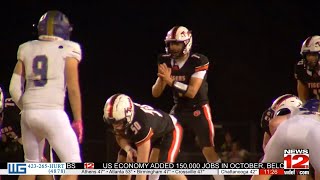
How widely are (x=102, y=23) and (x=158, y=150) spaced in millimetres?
4465

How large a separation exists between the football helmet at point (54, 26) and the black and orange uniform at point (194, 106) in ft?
6.14

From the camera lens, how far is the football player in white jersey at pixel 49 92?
555 cm

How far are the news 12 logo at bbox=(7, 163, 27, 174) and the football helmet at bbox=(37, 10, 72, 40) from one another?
3.47 ft

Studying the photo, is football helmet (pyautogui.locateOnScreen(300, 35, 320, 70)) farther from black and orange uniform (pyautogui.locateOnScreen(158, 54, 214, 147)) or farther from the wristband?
the wristband

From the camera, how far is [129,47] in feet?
35.4

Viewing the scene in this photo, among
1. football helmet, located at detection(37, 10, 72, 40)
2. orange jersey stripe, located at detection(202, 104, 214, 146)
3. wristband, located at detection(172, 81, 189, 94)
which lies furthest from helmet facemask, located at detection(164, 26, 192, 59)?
football helmet, located at detection(37, 10, 72, 40)

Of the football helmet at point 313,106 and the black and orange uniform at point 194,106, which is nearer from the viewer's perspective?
the football helmet at point 313,106

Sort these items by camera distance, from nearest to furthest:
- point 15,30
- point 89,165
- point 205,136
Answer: point 89,165
point 205,136
point 15,30

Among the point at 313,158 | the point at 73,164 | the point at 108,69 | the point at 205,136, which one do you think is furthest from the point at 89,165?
the point at 108,69

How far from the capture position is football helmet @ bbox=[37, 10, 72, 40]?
5816 mm

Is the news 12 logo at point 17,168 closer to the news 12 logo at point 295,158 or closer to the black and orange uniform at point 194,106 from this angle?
the black and orange uniform at point 194,106

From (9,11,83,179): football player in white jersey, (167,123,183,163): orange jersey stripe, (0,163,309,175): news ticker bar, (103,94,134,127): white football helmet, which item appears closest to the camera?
(9,11,83,179): football player in white jersey

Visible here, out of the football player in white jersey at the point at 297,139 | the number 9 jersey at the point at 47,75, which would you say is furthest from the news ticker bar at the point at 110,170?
the number 9 jersey at the point at 47,75

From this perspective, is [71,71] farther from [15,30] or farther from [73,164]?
[15,30]
